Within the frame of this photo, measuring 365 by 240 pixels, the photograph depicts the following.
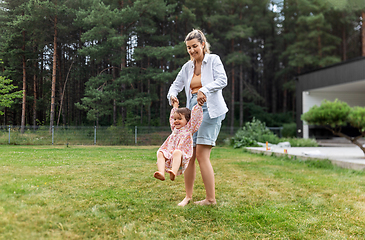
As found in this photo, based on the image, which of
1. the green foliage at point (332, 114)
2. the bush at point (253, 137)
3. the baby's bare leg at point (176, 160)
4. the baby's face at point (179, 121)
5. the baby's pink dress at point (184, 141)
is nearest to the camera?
the baby's bare leg at point (176, 160)

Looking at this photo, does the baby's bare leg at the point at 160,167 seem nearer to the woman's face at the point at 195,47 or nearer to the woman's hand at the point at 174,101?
the woman's hand at the point at 174,101

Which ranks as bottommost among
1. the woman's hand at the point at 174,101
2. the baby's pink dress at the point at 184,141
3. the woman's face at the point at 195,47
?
the baby's pink dress at the point at 184,141

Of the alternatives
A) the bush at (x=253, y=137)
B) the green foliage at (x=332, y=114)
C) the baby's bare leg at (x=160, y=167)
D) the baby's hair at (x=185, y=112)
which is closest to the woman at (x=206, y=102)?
the baby's hair at (x=185, y=112)

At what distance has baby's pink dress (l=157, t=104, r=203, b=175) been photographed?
2109 mm

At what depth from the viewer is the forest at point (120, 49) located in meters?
10.5

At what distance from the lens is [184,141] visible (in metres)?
2.17

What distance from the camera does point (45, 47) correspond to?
1121 cm

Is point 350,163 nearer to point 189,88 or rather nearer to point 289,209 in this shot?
point 289,209

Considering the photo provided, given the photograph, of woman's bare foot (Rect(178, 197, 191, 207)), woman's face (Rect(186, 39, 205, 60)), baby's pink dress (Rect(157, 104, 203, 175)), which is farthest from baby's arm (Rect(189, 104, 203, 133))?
woman's bare foot (Rect(178, 197, 191, 207))

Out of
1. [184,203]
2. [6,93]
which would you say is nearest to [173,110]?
[184,203]

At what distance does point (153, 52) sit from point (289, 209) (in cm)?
1259

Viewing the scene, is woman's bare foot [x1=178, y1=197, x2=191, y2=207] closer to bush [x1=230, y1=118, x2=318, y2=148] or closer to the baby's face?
the baby's face

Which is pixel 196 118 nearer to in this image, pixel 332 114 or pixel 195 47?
pixel 195 47

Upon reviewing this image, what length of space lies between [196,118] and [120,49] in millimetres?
13074
